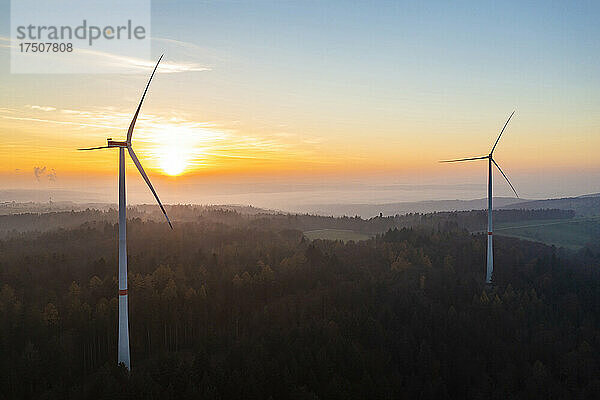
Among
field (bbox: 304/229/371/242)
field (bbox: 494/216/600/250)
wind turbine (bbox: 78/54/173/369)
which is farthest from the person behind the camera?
field (bbox: 494/216/600/250)

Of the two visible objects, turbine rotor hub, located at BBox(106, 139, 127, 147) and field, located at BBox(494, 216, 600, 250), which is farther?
field, located at BBox(494, 216, 600, 250)

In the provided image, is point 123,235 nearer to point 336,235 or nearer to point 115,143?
point 115,143

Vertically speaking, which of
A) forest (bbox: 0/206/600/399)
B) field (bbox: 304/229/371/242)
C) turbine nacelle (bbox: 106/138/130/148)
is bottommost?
forest (bbox: 0/206/600/399)

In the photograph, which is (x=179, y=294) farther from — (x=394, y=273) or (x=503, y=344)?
(x=503, y=344)

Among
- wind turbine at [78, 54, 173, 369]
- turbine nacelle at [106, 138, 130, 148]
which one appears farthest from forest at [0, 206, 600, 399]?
turbine nacelle at [106, 138, 130, 148]

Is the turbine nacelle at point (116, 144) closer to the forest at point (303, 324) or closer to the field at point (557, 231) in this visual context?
the forest at point (303, 324)

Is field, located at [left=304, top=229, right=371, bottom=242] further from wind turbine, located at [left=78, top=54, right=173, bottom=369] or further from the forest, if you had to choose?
wind turbine, located at [left=78, top=54, right=173, bottom=369]

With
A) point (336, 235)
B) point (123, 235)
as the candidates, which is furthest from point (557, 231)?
point (123, 235)
